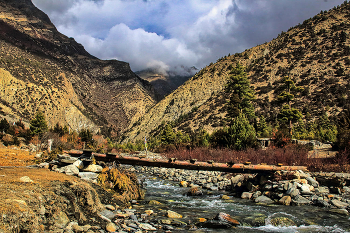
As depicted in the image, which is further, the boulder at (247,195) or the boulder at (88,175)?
the boulder at (247,195)

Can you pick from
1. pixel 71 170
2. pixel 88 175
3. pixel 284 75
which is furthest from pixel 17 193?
pixel 284 75

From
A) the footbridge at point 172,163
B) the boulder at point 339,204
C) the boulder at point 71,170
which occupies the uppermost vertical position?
the footbridge at point 172,163

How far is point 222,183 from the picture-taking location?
16719 millimetres

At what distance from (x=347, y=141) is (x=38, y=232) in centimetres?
2047

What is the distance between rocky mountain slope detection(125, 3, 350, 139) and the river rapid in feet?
136

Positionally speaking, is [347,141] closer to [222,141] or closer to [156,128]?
[222,141]

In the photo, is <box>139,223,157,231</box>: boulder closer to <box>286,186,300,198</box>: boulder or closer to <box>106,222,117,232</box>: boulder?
<box>106,222,117,232</box>: boulder

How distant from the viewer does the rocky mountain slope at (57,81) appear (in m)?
81.9

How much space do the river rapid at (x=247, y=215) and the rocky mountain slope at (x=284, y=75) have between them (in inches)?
1633

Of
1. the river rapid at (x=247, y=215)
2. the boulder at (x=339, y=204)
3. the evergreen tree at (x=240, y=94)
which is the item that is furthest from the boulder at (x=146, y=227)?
the evergreen tree at (x=240, y=94)

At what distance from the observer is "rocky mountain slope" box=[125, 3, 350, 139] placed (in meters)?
52.0

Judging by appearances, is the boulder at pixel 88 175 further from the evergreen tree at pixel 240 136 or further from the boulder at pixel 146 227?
the evergreen tree at pixel 240 136

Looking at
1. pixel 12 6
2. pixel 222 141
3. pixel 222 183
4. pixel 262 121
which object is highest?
pixel 12 6

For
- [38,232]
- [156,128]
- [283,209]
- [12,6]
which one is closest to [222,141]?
[283,209]
